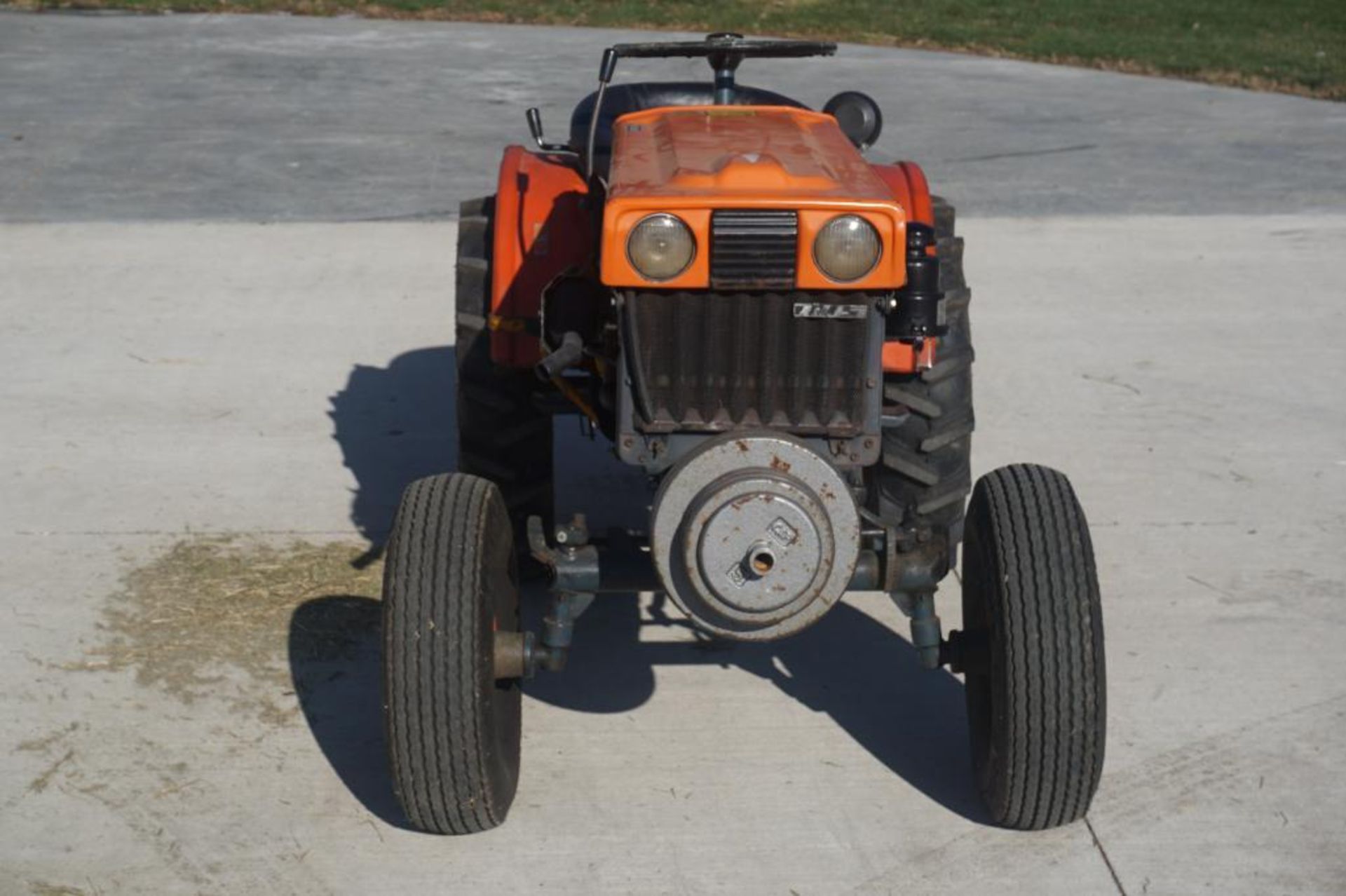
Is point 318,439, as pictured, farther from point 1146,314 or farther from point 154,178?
point 154,178

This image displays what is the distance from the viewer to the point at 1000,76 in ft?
51.2

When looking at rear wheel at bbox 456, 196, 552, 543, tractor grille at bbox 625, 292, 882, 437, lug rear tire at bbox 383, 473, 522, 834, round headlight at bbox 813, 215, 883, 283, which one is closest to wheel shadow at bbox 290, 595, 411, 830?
lug rear tire at bbox 383, 473, 522, 834

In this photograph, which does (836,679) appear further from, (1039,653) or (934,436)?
(1039,653)

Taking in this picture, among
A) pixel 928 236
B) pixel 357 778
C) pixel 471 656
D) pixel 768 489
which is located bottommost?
pixel 357 778

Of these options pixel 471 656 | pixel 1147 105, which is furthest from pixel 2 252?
pixel 1147 105

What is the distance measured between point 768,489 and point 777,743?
1.12 meters

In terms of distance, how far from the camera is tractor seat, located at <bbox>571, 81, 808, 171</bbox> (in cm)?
600

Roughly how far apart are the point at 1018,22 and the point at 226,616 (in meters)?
14.1

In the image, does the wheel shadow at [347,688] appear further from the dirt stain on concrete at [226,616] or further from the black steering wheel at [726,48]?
the black steering wheel at [726,48]

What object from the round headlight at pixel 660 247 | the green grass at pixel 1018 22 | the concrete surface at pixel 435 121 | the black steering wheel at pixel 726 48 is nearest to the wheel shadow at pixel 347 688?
the round headlight at pixel 660 247

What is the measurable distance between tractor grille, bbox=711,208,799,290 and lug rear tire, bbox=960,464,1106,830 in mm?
792

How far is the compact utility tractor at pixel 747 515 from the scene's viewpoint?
4.21m

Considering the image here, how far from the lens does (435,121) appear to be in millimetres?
13344

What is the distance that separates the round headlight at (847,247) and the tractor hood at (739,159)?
2.2 inches
